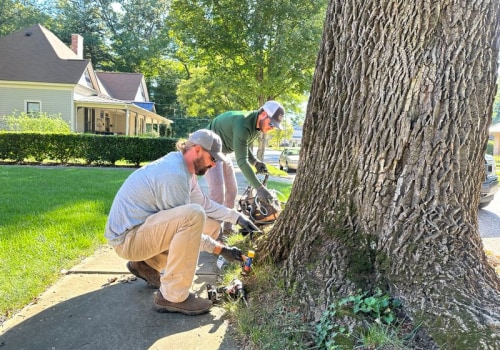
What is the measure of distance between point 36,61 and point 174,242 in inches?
968

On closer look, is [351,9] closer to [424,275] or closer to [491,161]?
[424,275]

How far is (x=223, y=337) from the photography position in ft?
8.39

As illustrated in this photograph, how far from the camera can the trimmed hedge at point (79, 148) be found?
44.0ft

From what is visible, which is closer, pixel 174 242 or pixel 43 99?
pixel 174 242

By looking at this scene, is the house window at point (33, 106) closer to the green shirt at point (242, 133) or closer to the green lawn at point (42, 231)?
the green lawn at point (42, 231)

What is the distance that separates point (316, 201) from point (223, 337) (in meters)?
1.14

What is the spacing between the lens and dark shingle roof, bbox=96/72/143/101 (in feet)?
97.0

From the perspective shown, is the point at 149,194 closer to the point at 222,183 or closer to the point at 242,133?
the point at 242,133

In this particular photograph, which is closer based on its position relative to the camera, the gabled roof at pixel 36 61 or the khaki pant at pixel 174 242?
the khaki pant at pixel 174 242

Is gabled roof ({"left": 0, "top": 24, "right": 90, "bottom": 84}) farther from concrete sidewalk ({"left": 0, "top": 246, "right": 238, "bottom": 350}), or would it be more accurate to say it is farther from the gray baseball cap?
the gray baseball cap


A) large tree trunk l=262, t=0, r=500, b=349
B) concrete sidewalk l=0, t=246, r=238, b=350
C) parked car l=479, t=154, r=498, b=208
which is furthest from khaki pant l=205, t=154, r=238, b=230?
parked car l=479, t=154, r=498, b=208

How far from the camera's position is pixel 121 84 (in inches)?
1191

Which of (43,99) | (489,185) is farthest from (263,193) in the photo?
(43,99)

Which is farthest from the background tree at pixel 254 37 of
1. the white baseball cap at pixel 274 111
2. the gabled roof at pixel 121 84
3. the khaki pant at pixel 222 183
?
the gabled roof at pixel 121 84
